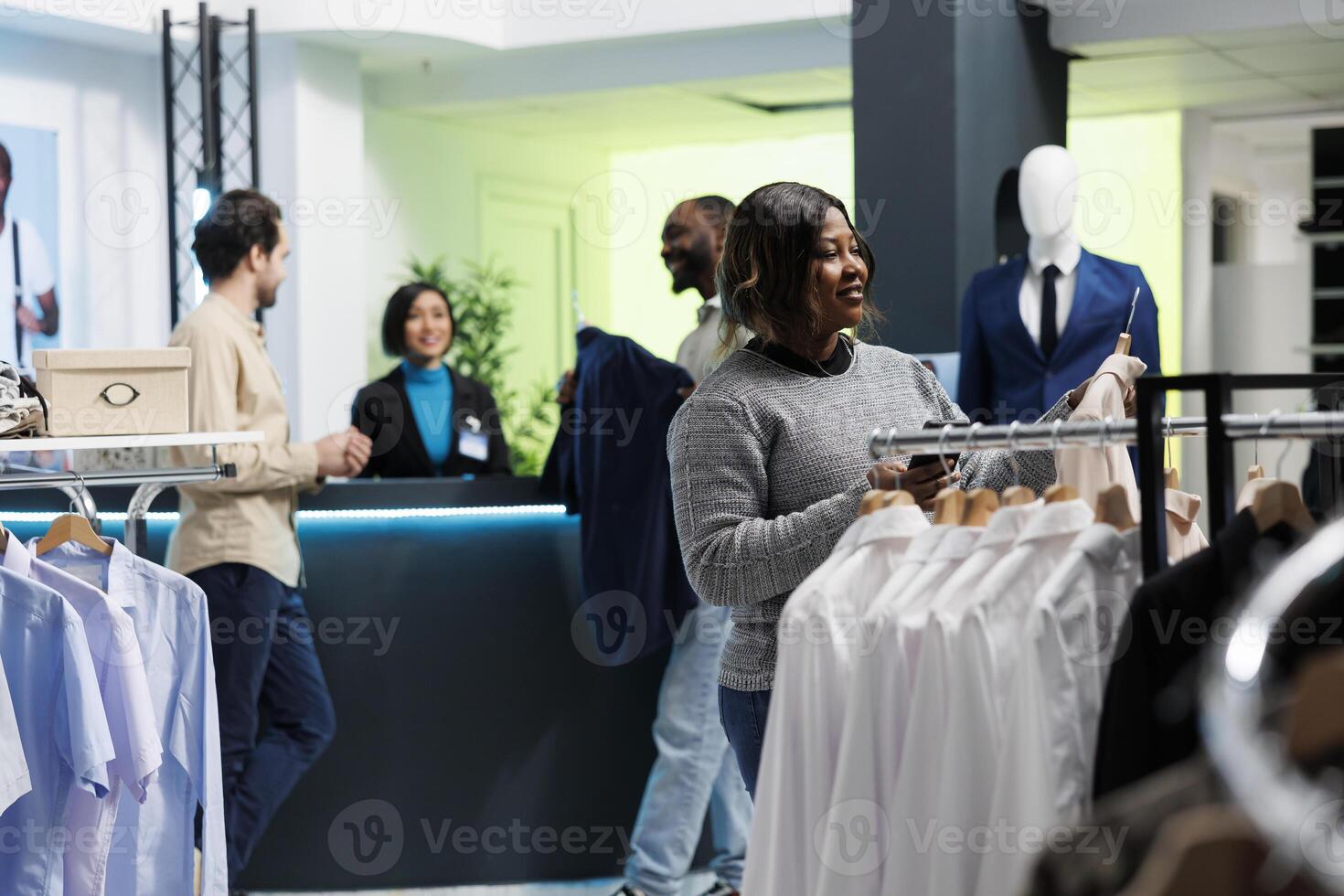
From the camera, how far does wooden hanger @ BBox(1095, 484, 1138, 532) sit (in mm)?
1624

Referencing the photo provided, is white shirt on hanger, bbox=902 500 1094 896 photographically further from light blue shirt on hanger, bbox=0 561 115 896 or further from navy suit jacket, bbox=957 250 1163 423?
navy suit jacket, bbox=957 250 1163 423

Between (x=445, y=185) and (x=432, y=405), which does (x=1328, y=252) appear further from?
(x=432, y=405)

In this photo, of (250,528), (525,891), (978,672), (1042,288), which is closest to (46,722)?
(250,528)

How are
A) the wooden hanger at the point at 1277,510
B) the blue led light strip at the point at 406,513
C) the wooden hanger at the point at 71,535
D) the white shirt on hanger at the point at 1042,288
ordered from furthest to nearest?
the white shirt on hanger at the point at 1042,288
the blue led light strip at the point at 406,513
the wooden hanger at the point at 71,535
the wooden hanger at the point at 1277,510

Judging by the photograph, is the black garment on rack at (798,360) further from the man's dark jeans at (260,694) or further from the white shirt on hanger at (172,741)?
the man's dark jeans at (260,694)

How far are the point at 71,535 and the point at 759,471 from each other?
3.67 ft

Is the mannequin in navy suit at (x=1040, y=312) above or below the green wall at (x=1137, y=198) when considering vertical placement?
below

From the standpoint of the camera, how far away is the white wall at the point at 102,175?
663 centimetres

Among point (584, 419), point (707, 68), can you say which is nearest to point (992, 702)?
point (584, 419)

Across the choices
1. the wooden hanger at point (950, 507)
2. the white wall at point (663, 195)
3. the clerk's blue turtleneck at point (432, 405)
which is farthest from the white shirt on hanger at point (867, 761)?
the white wall at point (663, 195)

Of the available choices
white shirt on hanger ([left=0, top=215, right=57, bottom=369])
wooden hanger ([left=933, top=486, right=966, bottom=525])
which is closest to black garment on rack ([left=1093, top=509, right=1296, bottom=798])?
wooden hanger ([left=933, top=486, right=966, bottom=525])

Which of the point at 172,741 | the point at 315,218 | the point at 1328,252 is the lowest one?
the point at 172,741

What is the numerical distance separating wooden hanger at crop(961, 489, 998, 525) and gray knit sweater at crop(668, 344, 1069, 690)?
0.34 m

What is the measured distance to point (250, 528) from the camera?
342 centimetres
